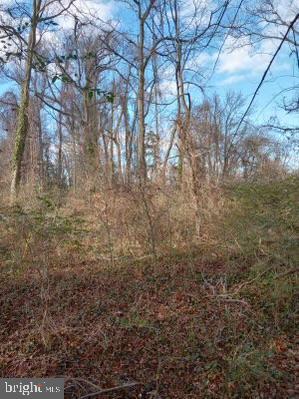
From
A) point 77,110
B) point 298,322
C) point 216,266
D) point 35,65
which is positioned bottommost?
point 298,322

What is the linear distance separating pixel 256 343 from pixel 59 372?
1876 mm

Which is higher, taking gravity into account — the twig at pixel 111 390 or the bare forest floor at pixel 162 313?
the bare forest floor at pixel 162 313

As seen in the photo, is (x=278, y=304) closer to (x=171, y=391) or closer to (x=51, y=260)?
(x=171, y=391)

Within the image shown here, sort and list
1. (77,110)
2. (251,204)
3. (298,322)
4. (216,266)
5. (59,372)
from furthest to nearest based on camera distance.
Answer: (77,110) < (251,204) < (216,266) < (298,322) < (59,372)

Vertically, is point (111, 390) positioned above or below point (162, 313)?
below

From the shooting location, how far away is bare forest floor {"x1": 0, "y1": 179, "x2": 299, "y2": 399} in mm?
3332

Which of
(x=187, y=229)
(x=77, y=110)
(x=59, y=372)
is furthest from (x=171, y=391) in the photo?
(x=77, y=110)

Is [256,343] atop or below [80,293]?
below

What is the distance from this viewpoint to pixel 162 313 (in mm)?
4422

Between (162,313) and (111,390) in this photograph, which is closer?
(111,390)

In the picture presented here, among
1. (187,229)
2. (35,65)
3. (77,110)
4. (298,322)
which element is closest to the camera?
(35,65)

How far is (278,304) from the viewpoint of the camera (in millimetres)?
Answer: 4273

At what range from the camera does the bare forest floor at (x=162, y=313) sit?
131 inches

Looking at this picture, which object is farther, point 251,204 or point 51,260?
point 251,204
